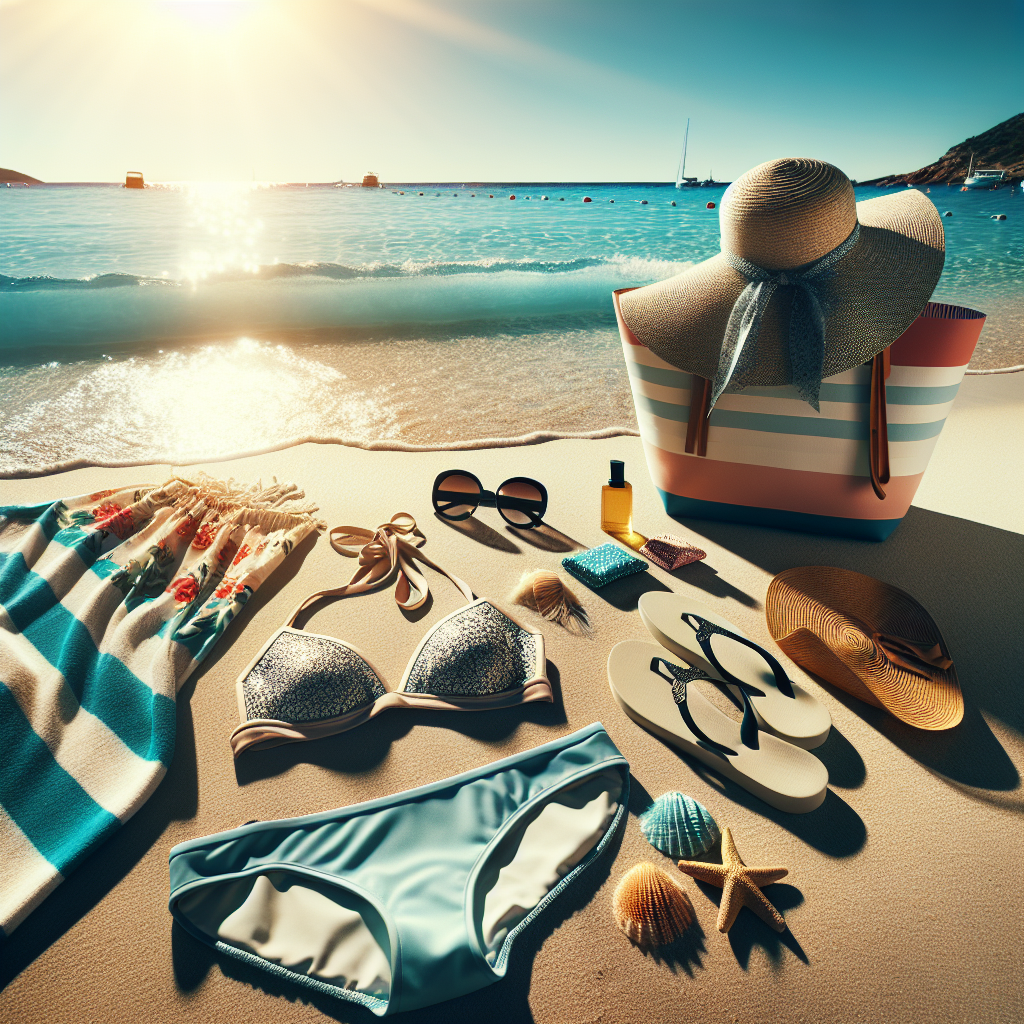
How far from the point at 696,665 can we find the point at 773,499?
1.14 meters

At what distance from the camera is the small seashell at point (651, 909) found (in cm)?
126

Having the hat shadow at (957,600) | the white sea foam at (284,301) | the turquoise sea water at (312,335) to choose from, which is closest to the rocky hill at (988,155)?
the turquoise sea water at (312,335)

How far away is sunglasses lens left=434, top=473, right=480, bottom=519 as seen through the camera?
3057 millimetres

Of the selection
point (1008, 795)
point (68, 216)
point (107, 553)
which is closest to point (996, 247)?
point (1008, 795)

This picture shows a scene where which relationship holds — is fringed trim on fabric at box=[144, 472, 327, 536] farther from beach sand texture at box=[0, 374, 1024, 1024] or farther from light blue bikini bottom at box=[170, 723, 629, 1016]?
light blue bikini bottom at box=[170, 723, 629, 1016]

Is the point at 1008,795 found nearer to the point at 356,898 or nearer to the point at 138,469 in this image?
the point at 356,898

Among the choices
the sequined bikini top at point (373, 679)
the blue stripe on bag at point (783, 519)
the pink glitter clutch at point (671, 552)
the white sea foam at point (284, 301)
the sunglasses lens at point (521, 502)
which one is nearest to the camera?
the sequined bikini top at point (373, 679)

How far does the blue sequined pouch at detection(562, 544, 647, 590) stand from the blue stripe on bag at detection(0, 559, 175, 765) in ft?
5.14

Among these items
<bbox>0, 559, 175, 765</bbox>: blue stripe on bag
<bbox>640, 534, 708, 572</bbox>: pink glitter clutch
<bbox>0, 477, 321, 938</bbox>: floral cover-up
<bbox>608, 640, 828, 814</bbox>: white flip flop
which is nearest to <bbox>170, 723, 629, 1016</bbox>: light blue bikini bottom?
<bbox>608, 640, 828, 814</bbox>: white flip flop

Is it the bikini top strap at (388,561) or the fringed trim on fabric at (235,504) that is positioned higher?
the fringed trim on fabric at (235,504)

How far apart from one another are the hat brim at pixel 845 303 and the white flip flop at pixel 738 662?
36.3 inches

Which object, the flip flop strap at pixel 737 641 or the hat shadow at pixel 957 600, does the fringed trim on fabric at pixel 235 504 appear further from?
the hat shadow at pixel 957 600

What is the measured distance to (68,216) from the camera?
18562mm

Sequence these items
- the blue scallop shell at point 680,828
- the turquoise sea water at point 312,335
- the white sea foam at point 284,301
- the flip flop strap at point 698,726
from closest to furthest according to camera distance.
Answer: the blue scallop shell at point 680,828 → the flip flop strap at point 698,726 → the turquoise sea water at point 312,335 → the white sea foam at point 284,301
